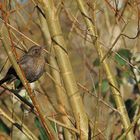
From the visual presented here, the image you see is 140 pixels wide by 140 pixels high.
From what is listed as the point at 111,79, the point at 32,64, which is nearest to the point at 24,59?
the point at 32,64

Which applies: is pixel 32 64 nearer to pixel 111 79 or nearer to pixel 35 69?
pixel 35 69

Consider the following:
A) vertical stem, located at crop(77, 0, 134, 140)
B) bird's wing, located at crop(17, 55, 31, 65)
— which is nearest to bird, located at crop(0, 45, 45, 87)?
bird's wing, located at crop(17, 55, 31, 65)

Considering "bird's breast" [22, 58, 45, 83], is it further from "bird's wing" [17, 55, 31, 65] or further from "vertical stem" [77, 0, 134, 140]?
"vertical stem" [77, 0, 134, 140]

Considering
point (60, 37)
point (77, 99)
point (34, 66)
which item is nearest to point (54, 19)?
point (60, 37)

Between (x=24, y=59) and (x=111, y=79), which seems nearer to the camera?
(x=111, y=79)

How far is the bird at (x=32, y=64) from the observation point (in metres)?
3.92

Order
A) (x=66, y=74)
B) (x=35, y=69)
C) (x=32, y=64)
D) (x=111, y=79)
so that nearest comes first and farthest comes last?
(x=66, y=74) → (x=111, y=79) → (x=35, y=69) → (x=32, y=64)

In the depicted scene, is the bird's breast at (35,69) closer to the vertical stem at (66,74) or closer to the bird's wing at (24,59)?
the bird's wing at (24,59)

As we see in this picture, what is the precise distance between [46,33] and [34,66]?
461 mm

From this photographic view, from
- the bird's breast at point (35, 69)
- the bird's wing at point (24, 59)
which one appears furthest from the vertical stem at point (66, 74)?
the bird's wing at point (24, 59)

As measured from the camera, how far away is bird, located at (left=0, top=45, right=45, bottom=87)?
3916mm

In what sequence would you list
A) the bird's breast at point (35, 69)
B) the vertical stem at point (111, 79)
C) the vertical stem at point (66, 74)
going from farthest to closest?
the bird's breast at point (35, 69)
the vertical stem at point (111, 79)
the vertical stem at point (66, 74)

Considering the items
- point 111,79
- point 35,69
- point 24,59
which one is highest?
point 24,59

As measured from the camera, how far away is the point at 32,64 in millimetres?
4145
